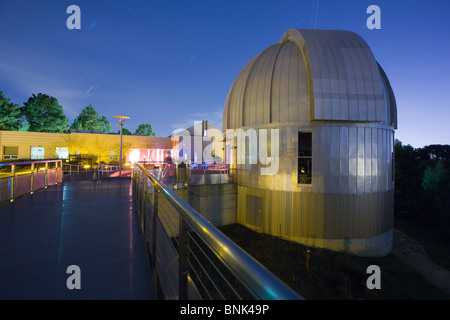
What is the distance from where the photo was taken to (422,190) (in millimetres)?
23047

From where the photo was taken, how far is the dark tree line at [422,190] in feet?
65.9

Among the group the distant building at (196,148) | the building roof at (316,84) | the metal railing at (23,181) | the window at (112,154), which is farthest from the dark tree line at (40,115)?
the building roof at (316,84)

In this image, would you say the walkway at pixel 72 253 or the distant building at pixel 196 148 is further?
the distant building at pixel 196 148

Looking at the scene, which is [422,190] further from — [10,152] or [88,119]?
[88,119]

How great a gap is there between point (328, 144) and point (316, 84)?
2.82m

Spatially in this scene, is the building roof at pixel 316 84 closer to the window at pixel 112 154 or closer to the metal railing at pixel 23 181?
the metal railing at pixel 23 181

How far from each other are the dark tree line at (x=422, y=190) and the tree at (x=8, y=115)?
56121 millimetres

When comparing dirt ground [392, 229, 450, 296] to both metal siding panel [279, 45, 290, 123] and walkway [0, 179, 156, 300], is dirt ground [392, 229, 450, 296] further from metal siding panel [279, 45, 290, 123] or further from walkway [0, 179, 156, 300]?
walkway [0, 179, 156, 300]

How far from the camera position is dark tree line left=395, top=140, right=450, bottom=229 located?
791 inches

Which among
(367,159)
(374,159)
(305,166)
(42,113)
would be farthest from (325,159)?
(42,113)

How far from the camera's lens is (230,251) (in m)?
0.93

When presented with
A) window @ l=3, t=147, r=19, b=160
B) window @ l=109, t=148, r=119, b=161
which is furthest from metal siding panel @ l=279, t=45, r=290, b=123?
window @ l=3, t=147, r=19, b=160

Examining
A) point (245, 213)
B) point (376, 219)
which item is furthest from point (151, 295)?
point (376, 219)

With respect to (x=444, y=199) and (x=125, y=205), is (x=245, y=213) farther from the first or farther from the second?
(x=444, y=199)
